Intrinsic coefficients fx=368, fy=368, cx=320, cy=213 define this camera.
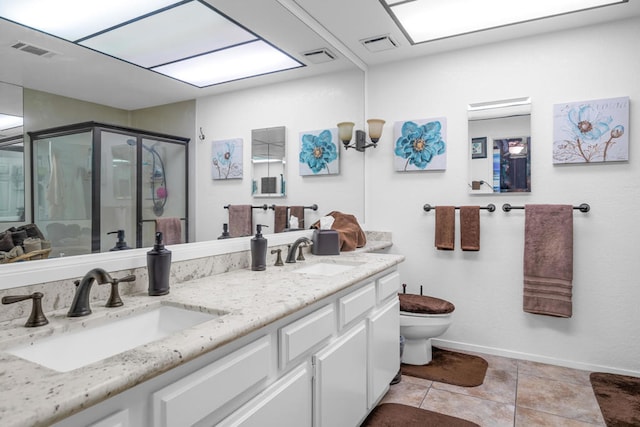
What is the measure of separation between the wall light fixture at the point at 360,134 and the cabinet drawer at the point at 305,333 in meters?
A: 1.69

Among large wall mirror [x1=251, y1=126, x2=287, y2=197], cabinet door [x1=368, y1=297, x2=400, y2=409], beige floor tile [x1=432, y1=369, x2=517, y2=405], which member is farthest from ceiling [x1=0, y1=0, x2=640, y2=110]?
beige floor tile [x1=432, y1=369, x2=517, y2=405]

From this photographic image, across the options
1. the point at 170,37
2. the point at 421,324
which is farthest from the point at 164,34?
the point at 421,324

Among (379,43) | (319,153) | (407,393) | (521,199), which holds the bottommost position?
(407,393)

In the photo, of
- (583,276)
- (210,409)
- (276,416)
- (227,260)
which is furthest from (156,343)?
(583,276)

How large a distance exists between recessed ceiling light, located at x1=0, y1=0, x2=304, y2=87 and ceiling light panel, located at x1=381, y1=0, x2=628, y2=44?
0.90 metres

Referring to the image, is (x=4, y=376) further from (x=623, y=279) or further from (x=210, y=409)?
(x=623, y=279)

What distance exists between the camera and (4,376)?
0.70 m

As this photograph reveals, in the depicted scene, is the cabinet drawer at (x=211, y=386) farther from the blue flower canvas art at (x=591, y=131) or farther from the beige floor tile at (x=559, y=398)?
the blue flower canvas art at (x=591, y=131)

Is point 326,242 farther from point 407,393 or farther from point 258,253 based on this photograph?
point 407,393

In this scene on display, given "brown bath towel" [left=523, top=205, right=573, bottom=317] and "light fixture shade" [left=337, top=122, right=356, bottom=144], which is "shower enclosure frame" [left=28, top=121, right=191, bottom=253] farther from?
"brown bath towel" [left=523, top=205, right=573, bottom=317]

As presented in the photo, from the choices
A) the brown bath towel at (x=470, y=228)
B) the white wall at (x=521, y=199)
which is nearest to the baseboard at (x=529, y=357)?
the white wall at (x=521, y=199)

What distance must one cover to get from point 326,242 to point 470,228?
1.15m

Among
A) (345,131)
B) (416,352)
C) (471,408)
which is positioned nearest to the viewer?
(471,408)

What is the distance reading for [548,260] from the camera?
2533 mm
